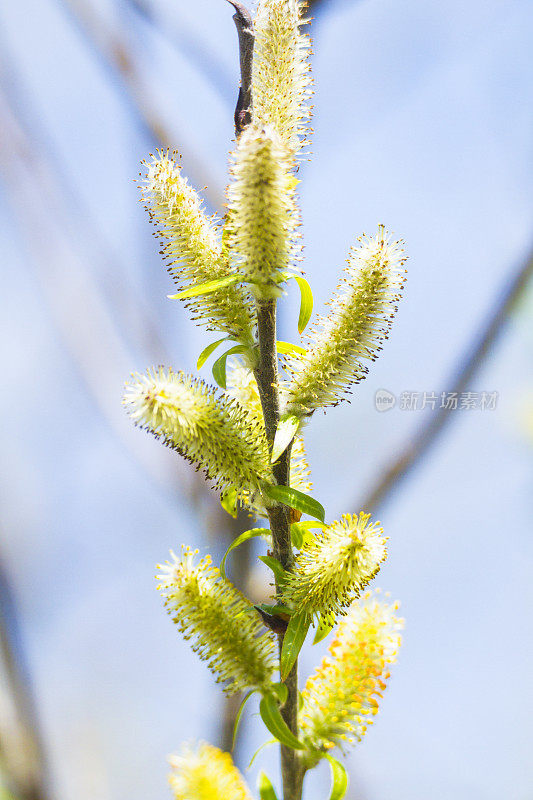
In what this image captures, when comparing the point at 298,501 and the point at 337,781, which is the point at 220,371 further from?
→ the point at 337,781

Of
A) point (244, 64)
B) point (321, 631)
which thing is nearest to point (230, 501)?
point (321, 631)

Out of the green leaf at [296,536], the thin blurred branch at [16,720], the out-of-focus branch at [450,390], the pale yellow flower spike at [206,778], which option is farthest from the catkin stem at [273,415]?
the out-of-focus branch at [450,390]

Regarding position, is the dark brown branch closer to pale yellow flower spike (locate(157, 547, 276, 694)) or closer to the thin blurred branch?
pale yellow flower spike (locate(157, 547, 276, 694))

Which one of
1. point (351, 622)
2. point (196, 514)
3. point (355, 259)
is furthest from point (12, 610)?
point (355, 259)

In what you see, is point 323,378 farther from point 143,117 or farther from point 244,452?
point 143,117

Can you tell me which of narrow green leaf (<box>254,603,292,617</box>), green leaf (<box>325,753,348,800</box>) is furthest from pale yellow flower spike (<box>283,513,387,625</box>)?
green leaf (<box>325,753,348,800</box>)

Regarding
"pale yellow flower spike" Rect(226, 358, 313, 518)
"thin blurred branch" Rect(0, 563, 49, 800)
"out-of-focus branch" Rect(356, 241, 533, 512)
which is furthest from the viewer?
"out-of-focus branch" Rect(356, 241, 533, 512)
